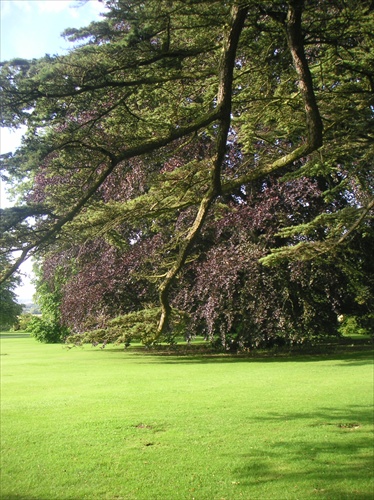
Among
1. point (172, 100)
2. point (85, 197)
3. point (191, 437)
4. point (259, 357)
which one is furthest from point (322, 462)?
point (259, 357)

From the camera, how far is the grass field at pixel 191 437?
17.6ft

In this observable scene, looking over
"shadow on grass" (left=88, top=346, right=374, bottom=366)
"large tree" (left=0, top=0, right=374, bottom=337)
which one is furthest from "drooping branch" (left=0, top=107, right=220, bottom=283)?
"shadow on grass" (left=88, top=346, right=374, bottom=366)

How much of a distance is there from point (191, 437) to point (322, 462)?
1.81 meters

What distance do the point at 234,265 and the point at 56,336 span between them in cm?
2116

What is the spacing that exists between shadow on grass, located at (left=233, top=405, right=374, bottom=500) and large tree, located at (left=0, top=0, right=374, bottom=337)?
2.46 m

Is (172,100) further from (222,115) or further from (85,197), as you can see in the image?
(85,197)

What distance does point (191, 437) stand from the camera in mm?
6969

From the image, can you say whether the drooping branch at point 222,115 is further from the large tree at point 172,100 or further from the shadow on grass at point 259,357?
the shadow on grass at point 259,357

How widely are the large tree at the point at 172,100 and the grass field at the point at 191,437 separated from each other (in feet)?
7.50

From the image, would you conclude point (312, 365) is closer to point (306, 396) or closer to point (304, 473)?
point (306, 396)

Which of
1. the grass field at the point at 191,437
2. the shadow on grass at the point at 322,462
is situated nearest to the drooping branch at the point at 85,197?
the grass field at the point at 191,437

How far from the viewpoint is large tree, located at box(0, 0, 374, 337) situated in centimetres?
376

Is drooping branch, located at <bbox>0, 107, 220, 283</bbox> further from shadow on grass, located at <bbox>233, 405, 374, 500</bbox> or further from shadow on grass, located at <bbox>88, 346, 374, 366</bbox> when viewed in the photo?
shadow on grass, located at <bbox>88, 346, 374, 366</bbox>

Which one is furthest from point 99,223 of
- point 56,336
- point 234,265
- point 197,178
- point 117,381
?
point 56,336
